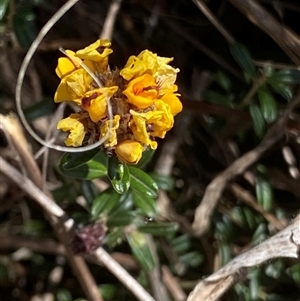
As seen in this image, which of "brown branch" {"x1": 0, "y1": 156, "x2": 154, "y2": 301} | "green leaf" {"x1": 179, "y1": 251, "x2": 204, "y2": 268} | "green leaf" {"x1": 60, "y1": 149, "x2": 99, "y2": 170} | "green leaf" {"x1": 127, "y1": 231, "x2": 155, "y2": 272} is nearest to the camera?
"green leaf" {"x1": 60, "y1": 149, "x2": 99, "y2": 170}

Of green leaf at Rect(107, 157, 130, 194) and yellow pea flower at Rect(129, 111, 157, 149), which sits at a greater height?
yellow pea flower at Rect(129, 111, 157, 149)

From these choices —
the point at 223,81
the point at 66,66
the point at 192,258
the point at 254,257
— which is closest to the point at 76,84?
the point at 66,66

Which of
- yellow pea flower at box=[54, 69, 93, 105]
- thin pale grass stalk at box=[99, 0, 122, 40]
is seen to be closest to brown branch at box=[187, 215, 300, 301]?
yellow pea flower at box=[54, 69, 93, 105]

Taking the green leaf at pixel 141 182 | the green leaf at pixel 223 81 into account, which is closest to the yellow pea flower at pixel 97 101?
the green leaf at pixel 141 182

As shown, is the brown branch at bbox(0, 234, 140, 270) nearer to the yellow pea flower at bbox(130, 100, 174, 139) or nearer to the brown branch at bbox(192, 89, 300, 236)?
the brown branch at bbox(192, 89, 300, 236)

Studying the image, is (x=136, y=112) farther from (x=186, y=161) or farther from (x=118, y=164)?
(x=186, y=161)

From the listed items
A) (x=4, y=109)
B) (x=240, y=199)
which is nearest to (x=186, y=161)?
(x=240, y=199)

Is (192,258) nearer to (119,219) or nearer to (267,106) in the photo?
(119,219)

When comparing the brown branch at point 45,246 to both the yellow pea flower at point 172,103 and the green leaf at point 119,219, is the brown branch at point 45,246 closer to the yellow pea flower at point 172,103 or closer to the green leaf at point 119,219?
the green leaf at point 119,219
